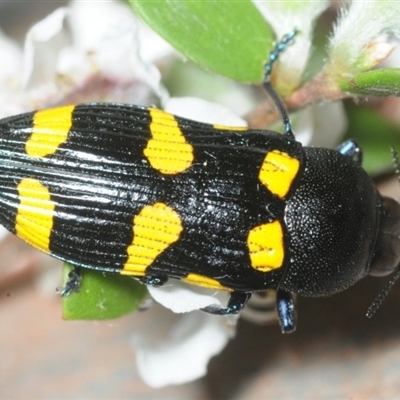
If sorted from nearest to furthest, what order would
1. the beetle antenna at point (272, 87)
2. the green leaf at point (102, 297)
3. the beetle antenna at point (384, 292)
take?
the green leaf at point (102, 297)
the beetle antenna at point (272, 87)
the beetle antenna at point (384, 292)

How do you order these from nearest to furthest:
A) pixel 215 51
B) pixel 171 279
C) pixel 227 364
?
pixel 215 51 < pixel 171 279 < pixel 227 364

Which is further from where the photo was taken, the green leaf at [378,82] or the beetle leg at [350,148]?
the beetle leg at [350,148]

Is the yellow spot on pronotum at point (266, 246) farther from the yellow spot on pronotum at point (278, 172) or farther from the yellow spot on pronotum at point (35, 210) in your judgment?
the yellow spot on pronotum at point (35, 210)

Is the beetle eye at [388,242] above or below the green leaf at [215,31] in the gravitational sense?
below

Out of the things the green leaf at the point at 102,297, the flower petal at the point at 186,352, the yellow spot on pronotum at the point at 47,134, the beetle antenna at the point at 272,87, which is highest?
the beetle antenna at the point at 272,87

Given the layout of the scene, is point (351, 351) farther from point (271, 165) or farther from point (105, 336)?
point (105, 336)

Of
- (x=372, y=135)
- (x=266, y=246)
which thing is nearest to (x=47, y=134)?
(x=266, y=246)

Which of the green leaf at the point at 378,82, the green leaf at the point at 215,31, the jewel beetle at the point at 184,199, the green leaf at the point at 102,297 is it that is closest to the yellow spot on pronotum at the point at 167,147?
the jewel beetle at the point at 184,199

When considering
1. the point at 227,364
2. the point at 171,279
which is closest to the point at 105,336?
the point at 227,364
